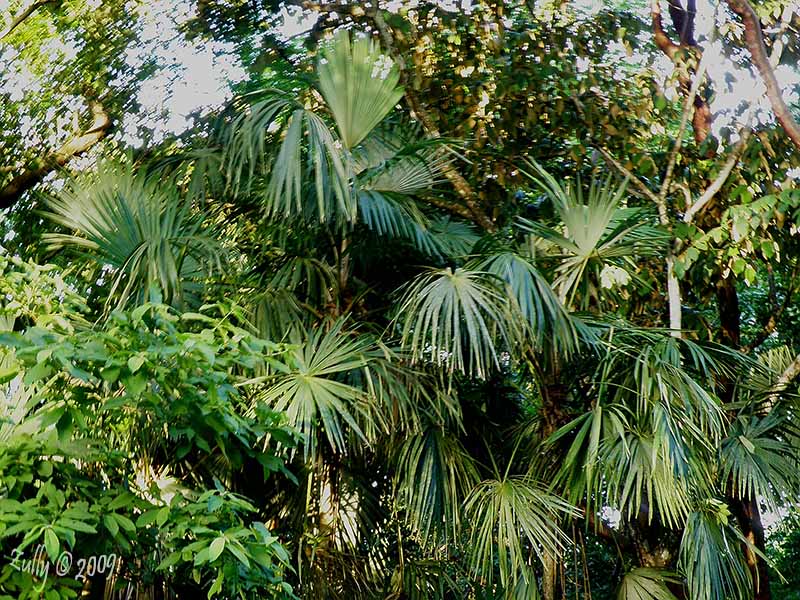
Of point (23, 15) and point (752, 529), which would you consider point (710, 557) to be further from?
point (23, 15)

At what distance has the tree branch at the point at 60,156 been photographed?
20.6 feet

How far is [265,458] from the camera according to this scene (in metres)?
3.34

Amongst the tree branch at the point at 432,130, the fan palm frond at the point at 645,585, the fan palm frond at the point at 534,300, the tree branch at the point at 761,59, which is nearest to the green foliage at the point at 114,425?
the fan palm frond at the point at 534,300

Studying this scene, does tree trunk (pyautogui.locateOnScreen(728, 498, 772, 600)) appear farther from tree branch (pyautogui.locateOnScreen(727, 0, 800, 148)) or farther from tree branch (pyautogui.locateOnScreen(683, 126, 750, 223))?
tree branch (pyautogui.locateOnScreen(727, 0, 800, 148))

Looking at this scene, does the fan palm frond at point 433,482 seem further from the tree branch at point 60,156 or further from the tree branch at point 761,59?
the tree branch at point 60,156

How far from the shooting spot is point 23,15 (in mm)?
6379

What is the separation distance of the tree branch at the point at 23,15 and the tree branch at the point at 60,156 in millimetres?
734

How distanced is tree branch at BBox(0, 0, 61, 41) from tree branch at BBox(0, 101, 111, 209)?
0.73 m

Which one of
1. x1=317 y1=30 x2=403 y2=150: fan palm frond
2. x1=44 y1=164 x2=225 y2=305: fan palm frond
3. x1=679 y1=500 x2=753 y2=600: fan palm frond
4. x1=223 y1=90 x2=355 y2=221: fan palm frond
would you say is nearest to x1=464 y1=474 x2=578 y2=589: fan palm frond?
x1=679 y1=500 x2=753 y2=600: fan palm frond

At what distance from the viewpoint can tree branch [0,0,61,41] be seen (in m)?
6.36

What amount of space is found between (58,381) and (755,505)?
3944 millimetres

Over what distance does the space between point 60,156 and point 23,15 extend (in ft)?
3.20

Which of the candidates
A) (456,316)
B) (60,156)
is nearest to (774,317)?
(456,316)

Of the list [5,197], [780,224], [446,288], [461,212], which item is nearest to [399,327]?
[446,288]
